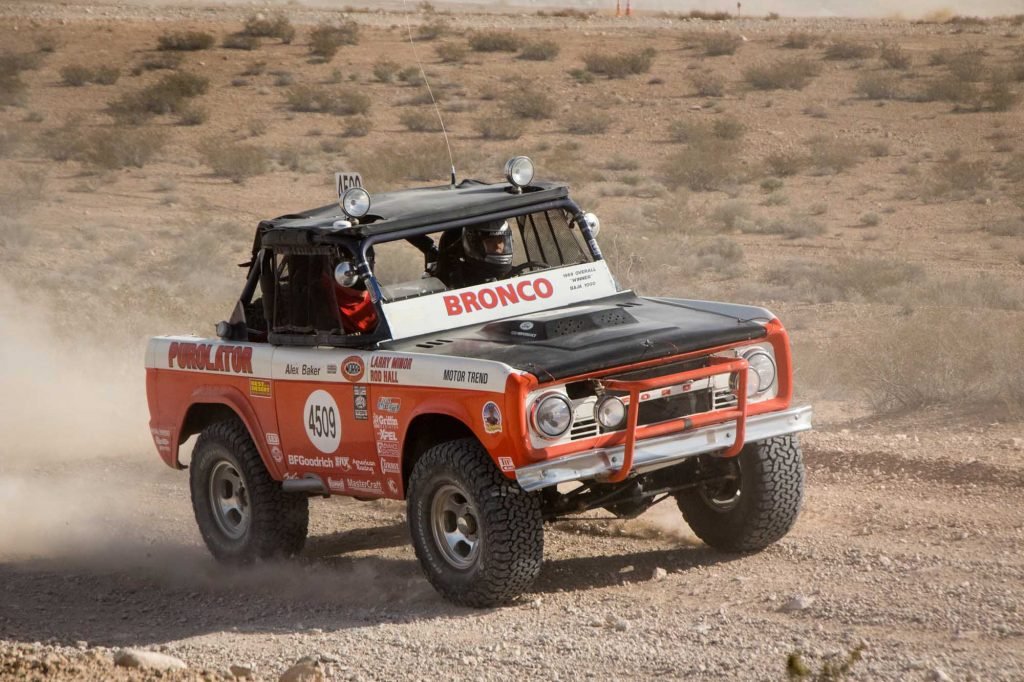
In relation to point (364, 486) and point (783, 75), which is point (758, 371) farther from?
point (783, 75)

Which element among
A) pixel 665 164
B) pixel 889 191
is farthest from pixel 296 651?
pixel 665 164

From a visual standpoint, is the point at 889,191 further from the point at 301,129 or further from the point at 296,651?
the point at 296,651

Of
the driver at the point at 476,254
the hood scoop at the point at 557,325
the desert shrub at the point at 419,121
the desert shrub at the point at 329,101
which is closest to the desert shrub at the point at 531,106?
the desert shrub at the point at 419,121

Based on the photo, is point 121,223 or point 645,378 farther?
point 121,223

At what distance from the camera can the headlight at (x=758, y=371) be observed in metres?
7.86

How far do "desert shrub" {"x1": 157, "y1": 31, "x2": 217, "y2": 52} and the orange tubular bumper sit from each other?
3851cm

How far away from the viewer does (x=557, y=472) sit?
23.1 ft

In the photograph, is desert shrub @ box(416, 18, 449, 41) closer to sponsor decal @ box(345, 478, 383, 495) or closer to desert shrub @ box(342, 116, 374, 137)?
desert shrub @ box(342, 116, 374, 137)

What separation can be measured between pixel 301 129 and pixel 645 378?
28436mm

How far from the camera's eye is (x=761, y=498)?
318 inches

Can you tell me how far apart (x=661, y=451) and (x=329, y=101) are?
1190 inches

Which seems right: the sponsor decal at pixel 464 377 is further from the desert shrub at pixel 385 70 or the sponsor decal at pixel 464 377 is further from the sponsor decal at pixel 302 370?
the desert shrub at pixel 385 70

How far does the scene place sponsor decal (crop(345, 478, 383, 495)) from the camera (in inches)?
318

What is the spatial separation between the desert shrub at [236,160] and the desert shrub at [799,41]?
58.1 feet
